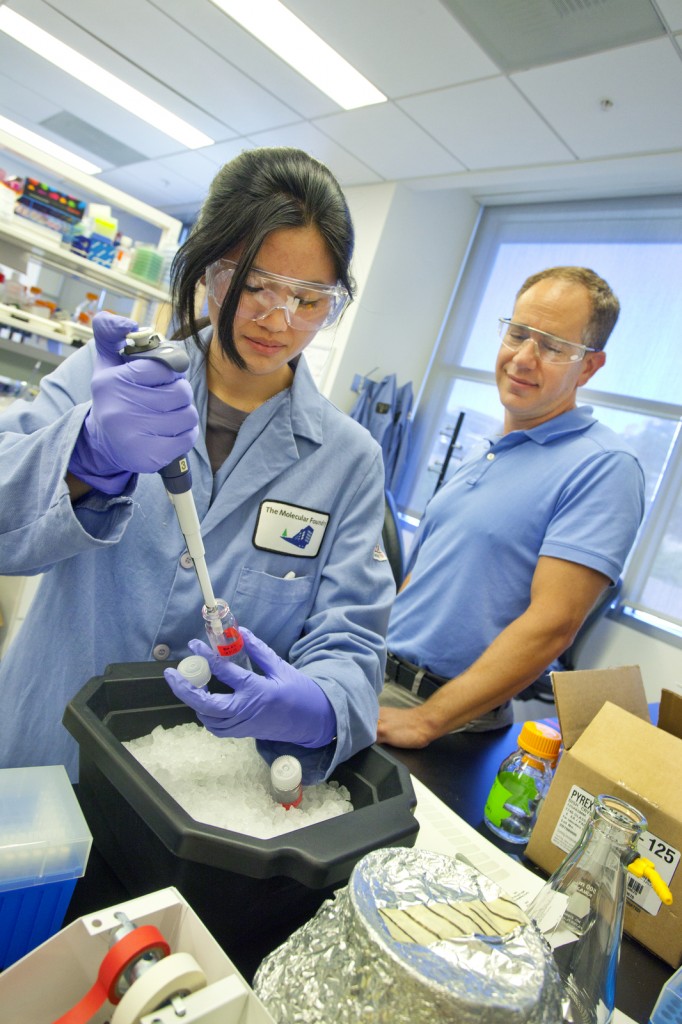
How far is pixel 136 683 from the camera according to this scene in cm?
76

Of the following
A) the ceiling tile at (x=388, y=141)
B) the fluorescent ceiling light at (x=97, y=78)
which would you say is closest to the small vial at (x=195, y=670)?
the ceiling tile at (x=388, y=141)

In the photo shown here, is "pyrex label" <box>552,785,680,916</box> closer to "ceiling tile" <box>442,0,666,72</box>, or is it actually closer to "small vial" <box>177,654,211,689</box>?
"small vial" <box>177,654,211,689</box>

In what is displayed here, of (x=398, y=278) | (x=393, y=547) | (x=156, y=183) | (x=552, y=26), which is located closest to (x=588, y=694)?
(x=393, y=547)

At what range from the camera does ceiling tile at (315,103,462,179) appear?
3.60 m

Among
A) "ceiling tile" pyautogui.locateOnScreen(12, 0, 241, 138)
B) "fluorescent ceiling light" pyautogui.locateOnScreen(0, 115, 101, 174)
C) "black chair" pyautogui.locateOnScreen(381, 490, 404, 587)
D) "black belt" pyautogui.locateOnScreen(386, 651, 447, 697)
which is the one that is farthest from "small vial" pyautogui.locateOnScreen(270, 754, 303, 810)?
"fluorescent ceiling light" pyautogui.locateOnScreen(0, 115, 101, 174)

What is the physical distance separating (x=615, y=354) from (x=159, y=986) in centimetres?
409

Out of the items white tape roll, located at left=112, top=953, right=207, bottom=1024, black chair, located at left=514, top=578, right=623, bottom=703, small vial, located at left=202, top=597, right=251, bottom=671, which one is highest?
small vial, located at left=202, top=597, right=251, bottom=671

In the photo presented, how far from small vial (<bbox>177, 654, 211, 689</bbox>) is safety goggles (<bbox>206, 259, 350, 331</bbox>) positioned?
0.51 meters

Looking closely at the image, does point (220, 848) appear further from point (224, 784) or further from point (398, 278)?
point (398, 278)

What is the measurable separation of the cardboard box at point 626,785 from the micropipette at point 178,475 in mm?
571

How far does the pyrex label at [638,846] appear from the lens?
2.64ft

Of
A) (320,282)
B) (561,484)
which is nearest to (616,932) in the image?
(320,282)

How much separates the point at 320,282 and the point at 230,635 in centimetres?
56

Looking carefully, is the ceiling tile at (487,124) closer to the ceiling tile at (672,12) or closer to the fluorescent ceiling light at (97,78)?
the ceiling tile at (672,12)
